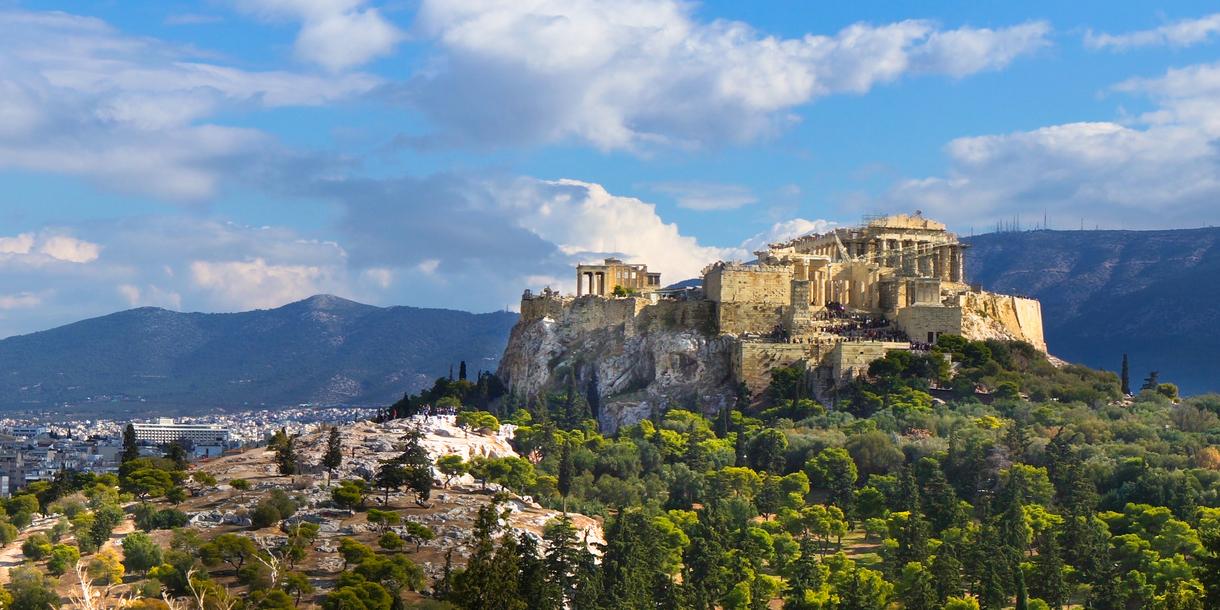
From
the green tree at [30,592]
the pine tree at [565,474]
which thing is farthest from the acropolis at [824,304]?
the green tree at [30,592]

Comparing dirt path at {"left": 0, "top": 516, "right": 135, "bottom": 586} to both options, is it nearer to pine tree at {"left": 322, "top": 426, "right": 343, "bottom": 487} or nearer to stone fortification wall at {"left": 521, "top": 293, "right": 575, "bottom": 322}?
pine tree at {"left": 322, "top": 426, "right": 343, "bottom": 487}

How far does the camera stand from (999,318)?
122 metres

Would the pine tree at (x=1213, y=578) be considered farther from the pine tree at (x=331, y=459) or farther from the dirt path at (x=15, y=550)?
the dirt path at (x=15, y=550)

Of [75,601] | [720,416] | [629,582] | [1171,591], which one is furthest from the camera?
[720,416]

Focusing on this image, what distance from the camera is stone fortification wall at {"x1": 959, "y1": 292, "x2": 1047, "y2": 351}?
116 m

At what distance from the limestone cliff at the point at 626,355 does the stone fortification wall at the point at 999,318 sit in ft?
62.0

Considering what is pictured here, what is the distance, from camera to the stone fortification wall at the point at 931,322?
112 meters

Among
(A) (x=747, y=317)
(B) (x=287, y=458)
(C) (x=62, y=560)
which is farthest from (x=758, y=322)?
(C) (x=62, y=560)

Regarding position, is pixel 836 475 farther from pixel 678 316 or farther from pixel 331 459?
pixel 678 316

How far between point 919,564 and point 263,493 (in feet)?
117

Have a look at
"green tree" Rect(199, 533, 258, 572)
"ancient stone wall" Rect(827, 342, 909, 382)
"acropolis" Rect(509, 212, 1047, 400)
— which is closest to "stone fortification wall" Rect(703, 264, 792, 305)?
"acropolis" Rect(509, 212, 1047, 400)

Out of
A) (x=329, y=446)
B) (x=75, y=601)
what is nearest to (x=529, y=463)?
(x=329, y=446)

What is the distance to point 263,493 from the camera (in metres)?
84.4

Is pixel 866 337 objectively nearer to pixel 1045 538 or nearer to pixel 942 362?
pixel 942 362
